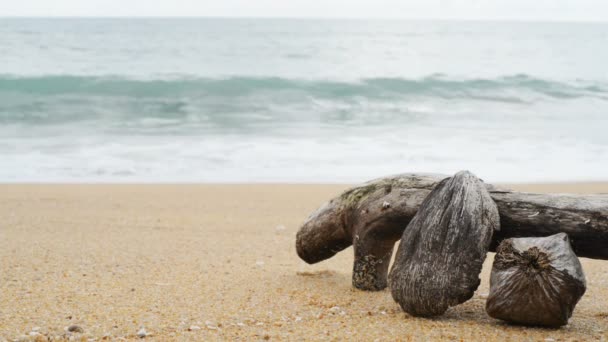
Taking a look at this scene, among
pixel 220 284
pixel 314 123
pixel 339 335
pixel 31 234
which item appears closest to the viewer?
pixel 339 335

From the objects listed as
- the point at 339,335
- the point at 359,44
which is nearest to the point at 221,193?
the point at 339,335

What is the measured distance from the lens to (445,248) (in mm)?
3074

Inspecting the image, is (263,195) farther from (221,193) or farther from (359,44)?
(359,44)

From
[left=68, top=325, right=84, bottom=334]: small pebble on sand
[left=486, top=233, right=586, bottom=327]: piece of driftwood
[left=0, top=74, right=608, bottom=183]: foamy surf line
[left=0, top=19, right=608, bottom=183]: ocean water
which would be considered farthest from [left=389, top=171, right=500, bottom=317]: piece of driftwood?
[left=0, top=19, right=608, bottom=183]: ocean water

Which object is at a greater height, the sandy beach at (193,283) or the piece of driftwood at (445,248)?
the piece of driftwood at (445,248)

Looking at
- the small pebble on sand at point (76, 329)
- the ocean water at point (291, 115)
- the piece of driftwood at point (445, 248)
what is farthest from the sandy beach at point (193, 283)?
the ocean water at point (291, 115)

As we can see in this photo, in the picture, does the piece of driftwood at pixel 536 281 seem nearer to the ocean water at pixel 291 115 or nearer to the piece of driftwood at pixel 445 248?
the piece of driftwood at pixel 445 248

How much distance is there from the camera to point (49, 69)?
24.1m

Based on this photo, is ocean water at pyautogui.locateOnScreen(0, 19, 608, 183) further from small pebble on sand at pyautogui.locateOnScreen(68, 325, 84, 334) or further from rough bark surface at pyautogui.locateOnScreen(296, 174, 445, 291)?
small pebble on sand at pyautogui.locateOnScreen(68, 325, 84, 334)

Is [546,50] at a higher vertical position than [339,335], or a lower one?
higher

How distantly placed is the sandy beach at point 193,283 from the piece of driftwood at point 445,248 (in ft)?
0.47

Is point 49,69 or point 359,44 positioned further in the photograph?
point 359,44

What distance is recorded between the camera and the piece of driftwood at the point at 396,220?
10.2ft

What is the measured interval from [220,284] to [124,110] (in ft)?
47.6
